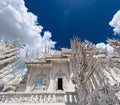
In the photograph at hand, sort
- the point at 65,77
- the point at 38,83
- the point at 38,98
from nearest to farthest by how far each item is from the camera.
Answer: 1. the point at 38,98
2. the point at 38,83
3. the point at 65,77

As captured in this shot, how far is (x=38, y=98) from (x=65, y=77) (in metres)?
8.97

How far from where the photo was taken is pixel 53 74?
21250 mm

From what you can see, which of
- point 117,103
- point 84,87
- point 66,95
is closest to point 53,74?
point 66,95

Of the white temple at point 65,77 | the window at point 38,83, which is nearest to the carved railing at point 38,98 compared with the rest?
the white temple at point 65,77

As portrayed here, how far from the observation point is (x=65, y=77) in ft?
68.9

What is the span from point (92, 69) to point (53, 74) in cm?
1154

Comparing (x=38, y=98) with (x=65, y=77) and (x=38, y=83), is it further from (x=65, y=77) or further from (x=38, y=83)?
(x=65, y=77)

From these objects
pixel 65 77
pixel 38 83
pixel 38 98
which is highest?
pixel 65 77

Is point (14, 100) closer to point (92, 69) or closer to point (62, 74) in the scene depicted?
point (92, 69)

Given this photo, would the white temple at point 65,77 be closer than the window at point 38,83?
Yes

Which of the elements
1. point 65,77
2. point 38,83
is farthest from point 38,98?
point 65,77

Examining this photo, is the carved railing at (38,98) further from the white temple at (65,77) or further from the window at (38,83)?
the window at (38,83)

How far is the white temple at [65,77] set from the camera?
8460mm

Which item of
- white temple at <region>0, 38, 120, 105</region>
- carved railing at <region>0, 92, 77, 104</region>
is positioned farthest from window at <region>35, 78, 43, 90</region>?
carved railing at <region>0, 92, 77, 104</region>
